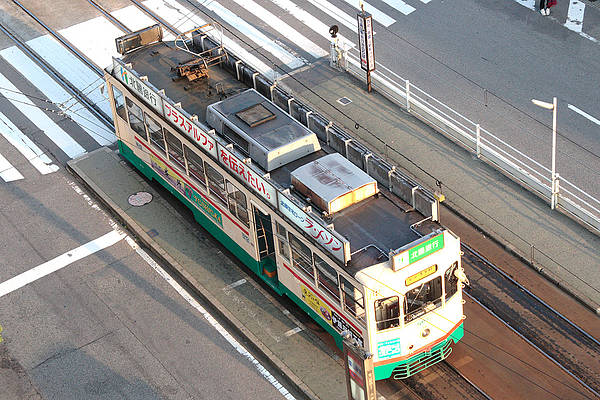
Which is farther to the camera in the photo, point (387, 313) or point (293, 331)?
point (293, 331)

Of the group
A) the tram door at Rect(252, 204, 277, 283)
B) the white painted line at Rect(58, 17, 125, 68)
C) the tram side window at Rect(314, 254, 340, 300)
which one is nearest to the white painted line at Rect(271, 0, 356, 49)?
the white painted line at Rect(58, 17, 125, 68)

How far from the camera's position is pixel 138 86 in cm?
2870

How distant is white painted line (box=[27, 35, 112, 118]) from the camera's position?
35.7m

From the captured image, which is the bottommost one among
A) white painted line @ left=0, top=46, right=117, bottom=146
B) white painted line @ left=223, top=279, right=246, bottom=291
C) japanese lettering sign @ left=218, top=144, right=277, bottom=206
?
white painted line @ left=223, top=279, right=246, bottom=291

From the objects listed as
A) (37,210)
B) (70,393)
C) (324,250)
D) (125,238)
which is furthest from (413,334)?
(37,210)

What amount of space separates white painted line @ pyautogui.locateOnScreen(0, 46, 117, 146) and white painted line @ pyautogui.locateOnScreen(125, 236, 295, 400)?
6111 mm

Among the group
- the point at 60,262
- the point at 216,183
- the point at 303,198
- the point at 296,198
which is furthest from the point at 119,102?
the point at 296,198

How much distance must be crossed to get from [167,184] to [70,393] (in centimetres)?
781

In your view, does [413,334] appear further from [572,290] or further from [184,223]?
[184,223]

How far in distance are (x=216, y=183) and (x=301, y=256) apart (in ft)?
13.6

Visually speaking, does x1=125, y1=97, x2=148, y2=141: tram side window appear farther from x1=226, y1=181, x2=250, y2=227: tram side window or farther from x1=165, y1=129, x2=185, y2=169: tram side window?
x1=226, y1=181, x2=250, y2=227: tram side window

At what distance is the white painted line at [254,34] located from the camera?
3675 cm

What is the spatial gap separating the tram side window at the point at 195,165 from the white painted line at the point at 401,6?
14.4 metres

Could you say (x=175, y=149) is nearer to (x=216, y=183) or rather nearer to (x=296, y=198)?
(x=216, y=183)
